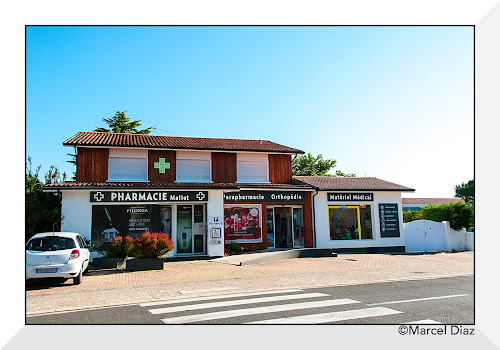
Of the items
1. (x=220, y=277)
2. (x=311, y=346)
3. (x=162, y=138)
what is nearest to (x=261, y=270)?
(x=220, y=277)

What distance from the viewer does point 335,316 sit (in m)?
7.04

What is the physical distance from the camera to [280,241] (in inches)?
862

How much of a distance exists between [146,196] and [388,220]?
1388cm

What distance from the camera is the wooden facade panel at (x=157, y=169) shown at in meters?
20.4

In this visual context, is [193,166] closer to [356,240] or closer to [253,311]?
[356,240]

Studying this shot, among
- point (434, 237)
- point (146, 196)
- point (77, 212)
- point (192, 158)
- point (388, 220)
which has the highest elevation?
point (192, 158)

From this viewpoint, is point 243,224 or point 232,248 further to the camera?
point 243,224

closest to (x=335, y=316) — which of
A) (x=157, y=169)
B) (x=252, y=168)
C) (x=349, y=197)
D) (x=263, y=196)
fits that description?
(x=263, y=196)

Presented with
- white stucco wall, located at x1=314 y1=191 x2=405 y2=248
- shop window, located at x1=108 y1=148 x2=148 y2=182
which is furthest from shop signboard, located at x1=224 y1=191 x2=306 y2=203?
shop window, located at x1=108 y1=148 x2=148 y2=182

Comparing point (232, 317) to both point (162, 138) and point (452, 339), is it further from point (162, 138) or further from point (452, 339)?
point (162, 138)

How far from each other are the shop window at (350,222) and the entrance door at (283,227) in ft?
7.71

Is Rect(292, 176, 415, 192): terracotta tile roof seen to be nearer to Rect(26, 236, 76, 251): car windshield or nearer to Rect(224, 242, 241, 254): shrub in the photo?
Rect(224, 242, 241, 254): shrub

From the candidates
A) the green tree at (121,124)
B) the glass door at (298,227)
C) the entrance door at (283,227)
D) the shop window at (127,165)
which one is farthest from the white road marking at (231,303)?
the green tree at (121,124)

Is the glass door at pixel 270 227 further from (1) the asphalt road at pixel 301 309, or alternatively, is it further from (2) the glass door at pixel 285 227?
(1) the asphalt road at pixel 301 309
